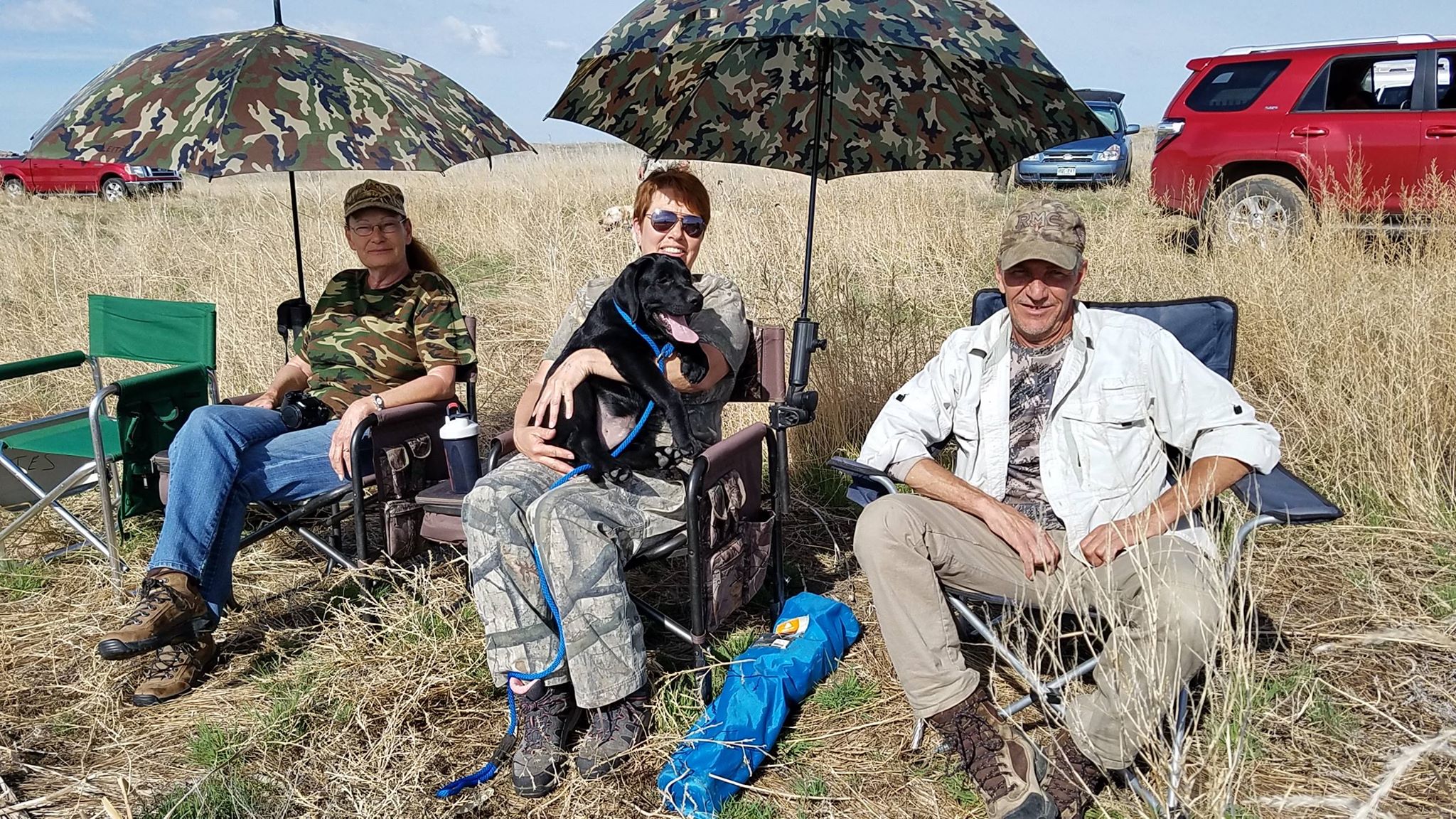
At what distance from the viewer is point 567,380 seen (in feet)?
8.54

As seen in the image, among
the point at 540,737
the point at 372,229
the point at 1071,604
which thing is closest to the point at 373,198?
the point at 372,229

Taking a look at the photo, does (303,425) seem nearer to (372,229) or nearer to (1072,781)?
(372,229)

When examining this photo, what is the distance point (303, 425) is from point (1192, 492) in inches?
102

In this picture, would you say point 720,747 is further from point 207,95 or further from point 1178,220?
point 1178,220

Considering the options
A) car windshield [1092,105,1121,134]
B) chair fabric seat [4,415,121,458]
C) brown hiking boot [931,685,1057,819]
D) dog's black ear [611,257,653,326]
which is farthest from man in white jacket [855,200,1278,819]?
car windshield [1092,105,1121,134]

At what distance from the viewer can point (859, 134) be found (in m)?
3.36

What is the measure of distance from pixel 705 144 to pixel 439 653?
6.20ft

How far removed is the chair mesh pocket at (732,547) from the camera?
2.54 m

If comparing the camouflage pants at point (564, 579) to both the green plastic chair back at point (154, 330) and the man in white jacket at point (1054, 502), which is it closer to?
the man in white jacket at point (1054, 502)

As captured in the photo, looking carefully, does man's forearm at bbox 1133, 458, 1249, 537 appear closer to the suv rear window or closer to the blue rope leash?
the blue rope leash

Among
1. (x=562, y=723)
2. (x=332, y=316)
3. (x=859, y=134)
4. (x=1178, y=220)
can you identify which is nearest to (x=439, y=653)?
(x=562, y=723)

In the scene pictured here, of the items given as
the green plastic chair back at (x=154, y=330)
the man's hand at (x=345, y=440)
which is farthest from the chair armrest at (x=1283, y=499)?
the green plastic chair back at (x=154, y=330)

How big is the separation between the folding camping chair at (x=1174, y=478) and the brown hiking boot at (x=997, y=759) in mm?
54

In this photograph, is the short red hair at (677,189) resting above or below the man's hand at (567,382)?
above
